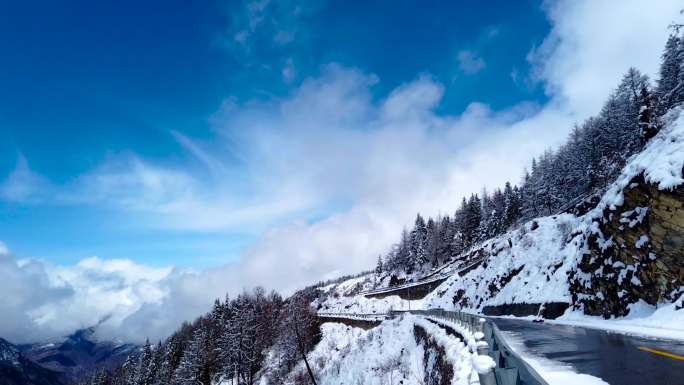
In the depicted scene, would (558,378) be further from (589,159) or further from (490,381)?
(589,159)

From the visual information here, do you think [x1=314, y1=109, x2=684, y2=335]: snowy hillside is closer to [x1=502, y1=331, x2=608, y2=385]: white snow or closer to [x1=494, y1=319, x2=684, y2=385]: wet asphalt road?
[x1=494, y1=319, x2=684, y2=385]: wet asphalt road

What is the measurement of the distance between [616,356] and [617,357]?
0.63 feet

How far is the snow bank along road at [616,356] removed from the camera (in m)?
7.16

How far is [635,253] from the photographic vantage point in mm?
18375

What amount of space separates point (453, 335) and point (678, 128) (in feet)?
43.9

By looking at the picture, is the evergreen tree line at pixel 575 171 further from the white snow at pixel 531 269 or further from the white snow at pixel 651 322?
the white snow at pixel 651 322

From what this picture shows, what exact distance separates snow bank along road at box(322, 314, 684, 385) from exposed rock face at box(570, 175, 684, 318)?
441 cm

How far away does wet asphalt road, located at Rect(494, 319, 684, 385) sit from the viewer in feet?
23.2

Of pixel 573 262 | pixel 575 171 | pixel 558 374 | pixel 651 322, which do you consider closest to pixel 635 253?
pixel 651 322

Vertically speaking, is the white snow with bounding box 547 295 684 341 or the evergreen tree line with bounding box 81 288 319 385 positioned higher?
the white snow with bounding box 547 295 684 341

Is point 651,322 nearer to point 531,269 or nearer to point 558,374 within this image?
point 558,374

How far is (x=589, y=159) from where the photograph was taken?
67938 mm

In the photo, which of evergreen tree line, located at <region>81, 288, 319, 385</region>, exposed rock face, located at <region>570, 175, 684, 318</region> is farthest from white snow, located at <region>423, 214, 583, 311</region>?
evergreen tree line, located at <region>81, 288, 319, 385</region>

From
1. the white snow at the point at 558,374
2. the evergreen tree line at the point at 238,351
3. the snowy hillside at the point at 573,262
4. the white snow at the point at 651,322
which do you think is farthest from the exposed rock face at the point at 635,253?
the evergreen tree line at the point at 238,351
